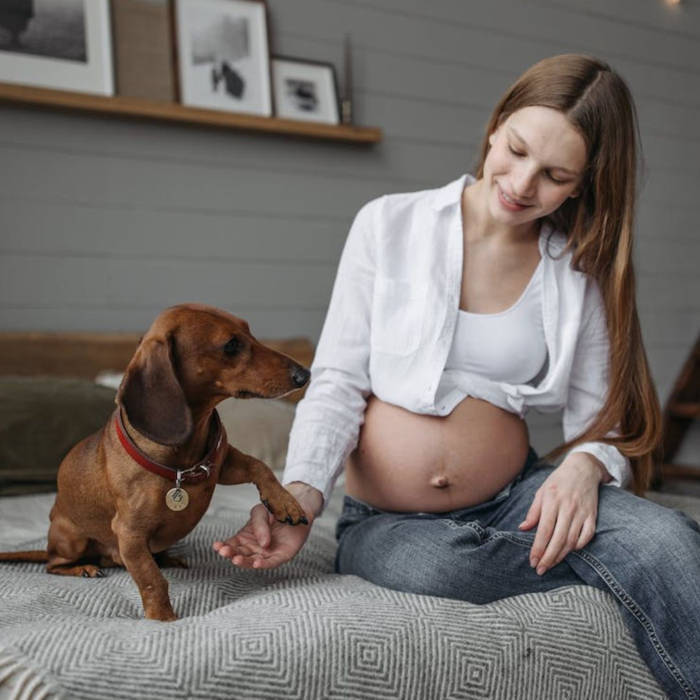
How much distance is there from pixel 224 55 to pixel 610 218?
179 centimetres

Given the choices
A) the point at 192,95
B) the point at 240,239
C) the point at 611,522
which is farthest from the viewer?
the point at 240,239

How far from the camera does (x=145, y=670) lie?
0.84 m

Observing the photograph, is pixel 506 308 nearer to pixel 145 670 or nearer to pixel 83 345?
pixel 145 670

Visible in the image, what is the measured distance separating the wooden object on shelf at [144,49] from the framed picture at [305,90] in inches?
15.5

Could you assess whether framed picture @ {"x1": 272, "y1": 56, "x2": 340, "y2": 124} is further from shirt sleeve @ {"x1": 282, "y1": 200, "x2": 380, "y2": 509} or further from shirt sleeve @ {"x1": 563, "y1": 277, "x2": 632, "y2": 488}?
shirt sleeve @ {"x1": 563, "y1": 277, "x2": 632, "y2": 488}

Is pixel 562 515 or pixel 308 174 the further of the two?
pixel 308 174

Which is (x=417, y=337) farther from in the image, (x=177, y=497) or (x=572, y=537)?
(x=177, y=497)

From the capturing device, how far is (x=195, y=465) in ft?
3.66

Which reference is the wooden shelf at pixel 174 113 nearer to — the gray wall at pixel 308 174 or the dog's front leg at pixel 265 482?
the gray wall at pixel 308 174

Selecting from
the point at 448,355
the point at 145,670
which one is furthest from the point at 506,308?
the point at 145,670

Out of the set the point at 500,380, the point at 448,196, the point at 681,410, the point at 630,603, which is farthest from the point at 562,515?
the point at 681,410

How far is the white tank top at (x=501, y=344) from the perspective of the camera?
1.49 metres

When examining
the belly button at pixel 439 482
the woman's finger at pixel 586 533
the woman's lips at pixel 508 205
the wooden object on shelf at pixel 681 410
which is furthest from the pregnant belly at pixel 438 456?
the wooden object on shelf at pixel 681 410

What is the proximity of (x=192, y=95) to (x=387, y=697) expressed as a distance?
2.33 metres
